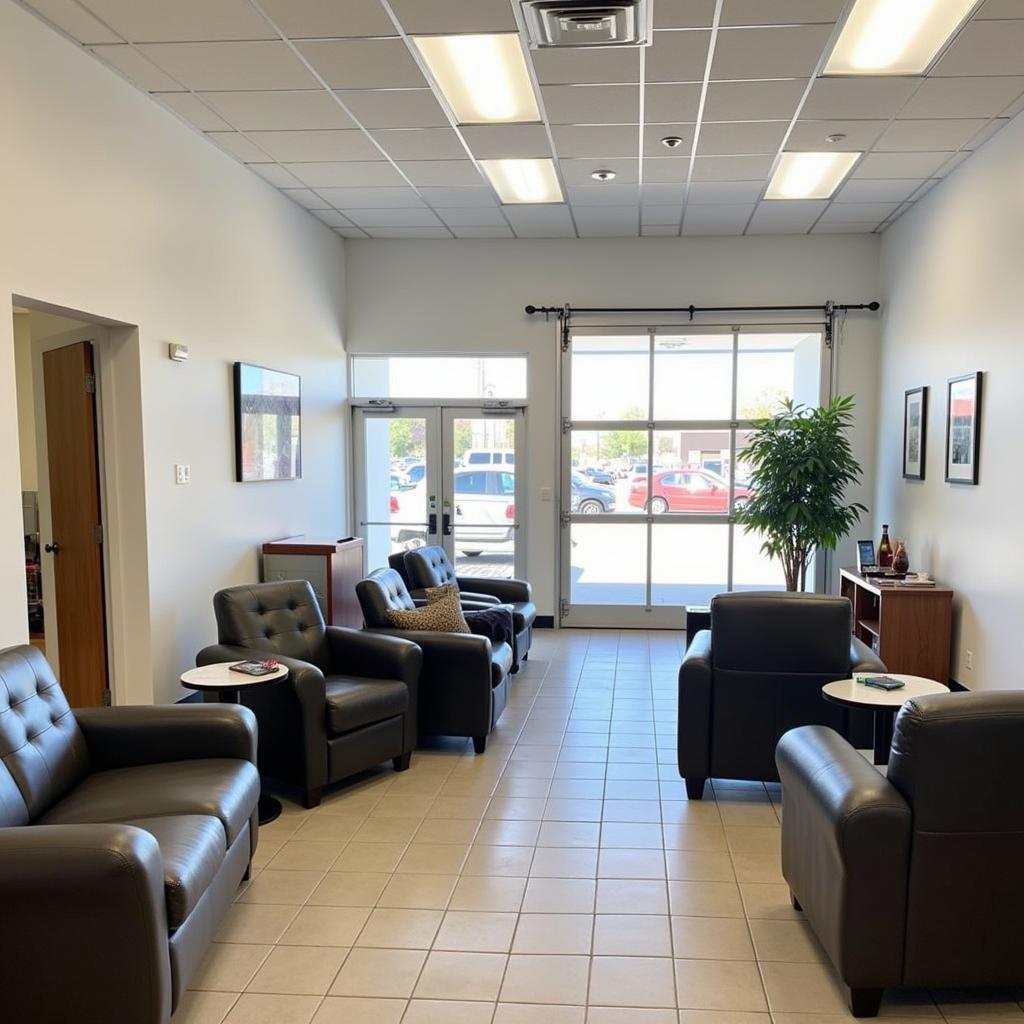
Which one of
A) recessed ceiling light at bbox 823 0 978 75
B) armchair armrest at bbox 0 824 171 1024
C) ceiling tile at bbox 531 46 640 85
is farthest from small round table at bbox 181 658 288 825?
recessed ceiling light at bbox 823 0 978 75

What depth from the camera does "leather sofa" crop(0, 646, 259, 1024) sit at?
1980 mm

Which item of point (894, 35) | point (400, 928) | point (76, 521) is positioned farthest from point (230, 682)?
point (894, 35)

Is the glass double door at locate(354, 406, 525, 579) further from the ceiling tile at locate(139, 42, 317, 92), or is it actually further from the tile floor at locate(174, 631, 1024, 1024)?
the ceiling tile at locate(139, 42, 317, 92)

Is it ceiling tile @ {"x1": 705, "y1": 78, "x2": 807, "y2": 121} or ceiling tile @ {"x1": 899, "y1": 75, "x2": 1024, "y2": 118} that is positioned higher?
ceiling tile @ {"x1": 705, "y1": 78, "x2": 807, "y2": 121}

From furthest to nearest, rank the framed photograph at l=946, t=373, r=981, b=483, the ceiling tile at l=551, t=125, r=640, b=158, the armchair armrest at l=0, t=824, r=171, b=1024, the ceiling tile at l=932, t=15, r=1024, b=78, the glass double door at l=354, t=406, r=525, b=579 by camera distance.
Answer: the glass double door at l=354, t=406, r=525, b=579 → the framed photograph at l=946, t=373, r=981, b=483 → the ceiling tile at l=551, t=125, r=640, b=158 → the ceiling tile at l=932, t=15, r=1024, b=78 → the armchair armrest at l=0, t=824, r=171, b=1024

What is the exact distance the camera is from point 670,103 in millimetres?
4508

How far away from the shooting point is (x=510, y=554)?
783 centimetres

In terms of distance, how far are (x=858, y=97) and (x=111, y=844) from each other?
4.66 m

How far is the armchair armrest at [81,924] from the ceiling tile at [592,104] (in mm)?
Answer: 3919

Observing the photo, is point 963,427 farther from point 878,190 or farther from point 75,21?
point 75,21

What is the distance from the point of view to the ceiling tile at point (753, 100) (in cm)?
426

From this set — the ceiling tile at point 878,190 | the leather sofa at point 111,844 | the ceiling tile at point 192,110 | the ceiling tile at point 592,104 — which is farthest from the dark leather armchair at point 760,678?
the ceiling tile at point 192,110

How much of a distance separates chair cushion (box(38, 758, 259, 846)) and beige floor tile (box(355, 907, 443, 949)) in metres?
0.54

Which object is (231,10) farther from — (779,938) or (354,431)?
(354,431)
